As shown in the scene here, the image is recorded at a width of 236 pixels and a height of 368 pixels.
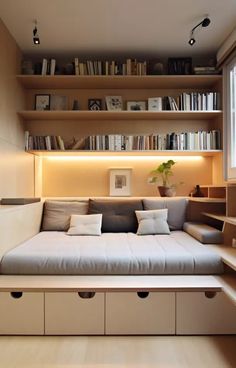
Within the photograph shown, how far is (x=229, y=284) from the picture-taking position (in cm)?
215

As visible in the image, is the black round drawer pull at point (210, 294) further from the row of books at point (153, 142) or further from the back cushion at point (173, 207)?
the row of books at point (153, 142)

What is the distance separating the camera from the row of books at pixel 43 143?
12.1 feet

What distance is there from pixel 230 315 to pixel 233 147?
1.88 m

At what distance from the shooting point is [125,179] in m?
4.00

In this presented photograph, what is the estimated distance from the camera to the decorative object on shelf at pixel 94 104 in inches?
151

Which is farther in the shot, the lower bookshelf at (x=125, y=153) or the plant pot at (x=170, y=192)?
the plant pot at (x=170, y=192)

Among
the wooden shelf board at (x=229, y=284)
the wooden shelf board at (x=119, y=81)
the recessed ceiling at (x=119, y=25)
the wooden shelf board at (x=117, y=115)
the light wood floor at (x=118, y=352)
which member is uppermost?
the recessed ceiling at (x=119, y=25)

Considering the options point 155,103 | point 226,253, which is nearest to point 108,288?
point 226,253

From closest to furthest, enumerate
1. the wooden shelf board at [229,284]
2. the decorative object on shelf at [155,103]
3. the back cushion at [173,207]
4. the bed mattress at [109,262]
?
the wooden shelf board at [229,284]
the bed mattress at [109,262]
the back cushion at [173,207]
the decorative object on shelf at [155,103]

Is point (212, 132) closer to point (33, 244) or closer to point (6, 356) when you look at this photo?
point (33, 244)

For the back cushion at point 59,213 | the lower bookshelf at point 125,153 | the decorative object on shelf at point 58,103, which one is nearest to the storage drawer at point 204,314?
the back cushion at point 59,213

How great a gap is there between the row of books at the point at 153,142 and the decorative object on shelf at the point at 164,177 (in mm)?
238

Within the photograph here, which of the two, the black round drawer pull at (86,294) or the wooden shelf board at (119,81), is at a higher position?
the wooden shelf board at (119,81)

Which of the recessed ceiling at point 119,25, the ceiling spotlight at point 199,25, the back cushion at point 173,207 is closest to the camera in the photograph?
the recessed ceiling at point 119,25
